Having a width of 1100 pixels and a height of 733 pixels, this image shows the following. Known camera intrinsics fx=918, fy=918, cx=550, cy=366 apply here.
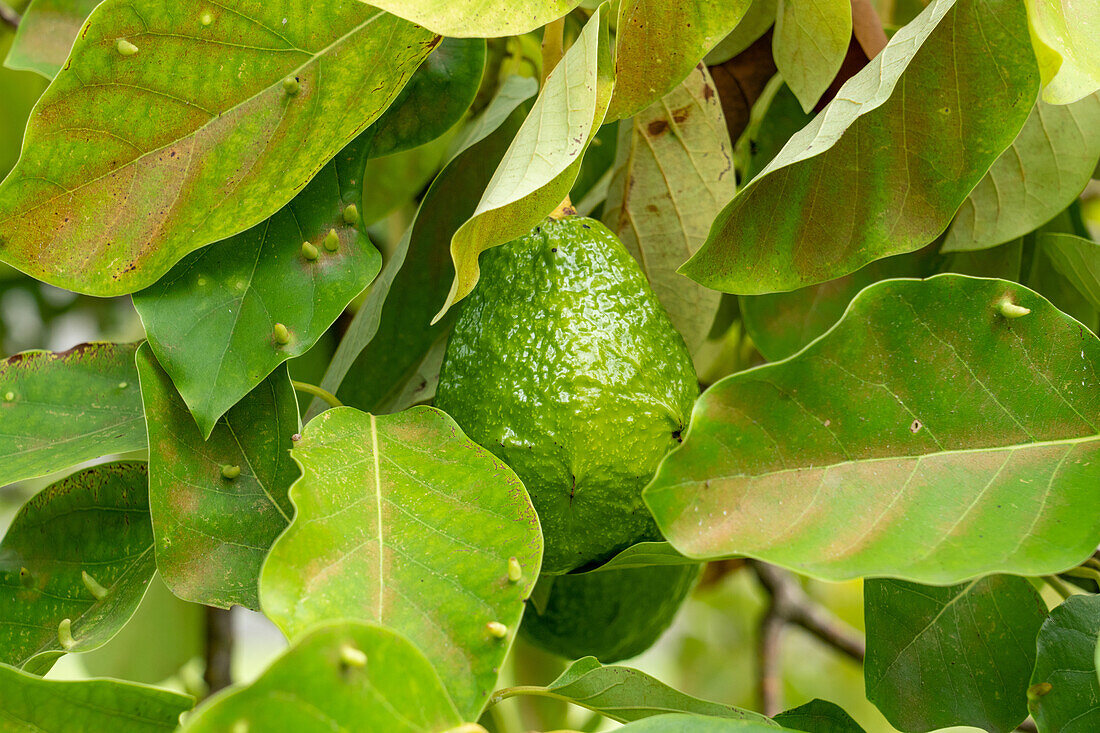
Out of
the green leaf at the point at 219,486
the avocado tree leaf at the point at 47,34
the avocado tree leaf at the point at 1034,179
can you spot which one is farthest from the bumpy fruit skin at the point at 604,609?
the avocado tree leaf at the point at 47,34

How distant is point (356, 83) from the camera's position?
64 cm

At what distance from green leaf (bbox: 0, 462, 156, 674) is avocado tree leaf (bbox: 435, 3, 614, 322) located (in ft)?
1.11

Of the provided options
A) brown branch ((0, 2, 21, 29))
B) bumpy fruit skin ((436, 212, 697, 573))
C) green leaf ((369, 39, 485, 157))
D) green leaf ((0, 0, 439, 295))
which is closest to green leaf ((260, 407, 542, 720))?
bumpy fruit skin ((436, 212, 697, 573))

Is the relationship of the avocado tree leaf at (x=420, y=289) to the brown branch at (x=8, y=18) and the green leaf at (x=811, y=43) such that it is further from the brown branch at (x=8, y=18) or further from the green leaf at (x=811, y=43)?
the brown branch at (x=8, y=18)

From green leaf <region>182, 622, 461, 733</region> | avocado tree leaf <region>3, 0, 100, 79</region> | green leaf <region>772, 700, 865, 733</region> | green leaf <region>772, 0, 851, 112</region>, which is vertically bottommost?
green leaf <region>772, 700, 865, 733</region>

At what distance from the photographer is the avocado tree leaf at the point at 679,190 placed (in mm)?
811

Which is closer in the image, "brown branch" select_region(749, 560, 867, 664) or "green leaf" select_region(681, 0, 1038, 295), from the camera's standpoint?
"green leaf" select_region(681, 0, 1038, 295)

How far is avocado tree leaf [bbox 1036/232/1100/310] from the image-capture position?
0.71 m

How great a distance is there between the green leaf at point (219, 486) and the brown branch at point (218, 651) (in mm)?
746

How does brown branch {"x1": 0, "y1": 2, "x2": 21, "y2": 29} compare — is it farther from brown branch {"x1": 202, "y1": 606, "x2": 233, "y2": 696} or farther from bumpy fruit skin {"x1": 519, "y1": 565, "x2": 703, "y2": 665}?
bumpy fruit skin {"x1": 519, "y1": 565, "x2": 703, "y2": 665}

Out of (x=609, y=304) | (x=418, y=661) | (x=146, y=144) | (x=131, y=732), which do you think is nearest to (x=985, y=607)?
(x=609, y=304)

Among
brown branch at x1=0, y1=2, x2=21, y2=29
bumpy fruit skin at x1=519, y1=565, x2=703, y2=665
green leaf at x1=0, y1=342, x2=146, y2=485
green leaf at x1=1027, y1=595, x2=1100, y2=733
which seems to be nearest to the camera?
green leaf at x1=1027, y1=595, x2=1100, y2=733

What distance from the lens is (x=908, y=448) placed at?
20.3 inches

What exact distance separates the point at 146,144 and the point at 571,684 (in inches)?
17.8
